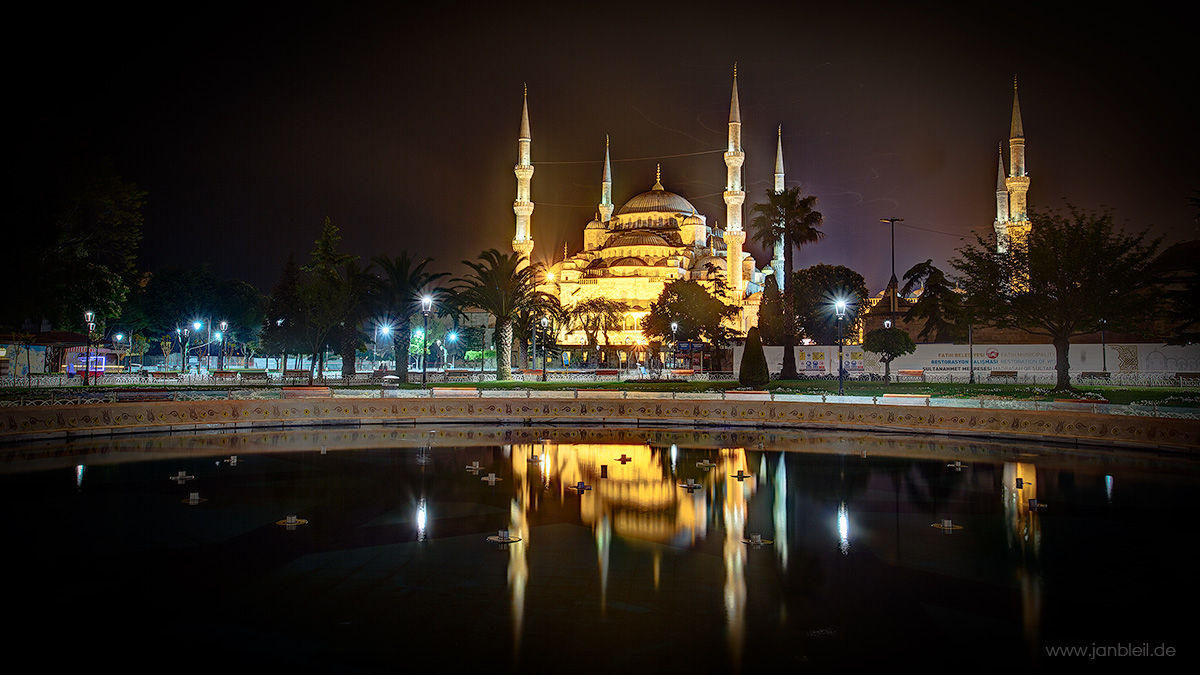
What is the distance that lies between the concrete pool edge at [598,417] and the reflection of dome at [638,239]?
6575 cm

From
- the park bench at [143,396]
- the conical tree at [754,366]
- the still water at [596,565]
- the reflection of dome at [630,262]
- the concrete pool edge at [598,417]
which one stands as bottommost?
the still water at [596,565]

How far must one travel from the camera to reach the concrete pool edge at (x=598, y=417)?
60.7 feet

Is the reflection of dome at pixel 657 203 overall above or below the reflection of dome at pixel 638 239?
above

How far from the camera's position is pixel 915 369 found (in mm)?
36500

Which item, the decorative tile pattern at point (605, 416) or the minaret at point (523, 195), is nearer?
the decorative tile pattern at point (605, 416)

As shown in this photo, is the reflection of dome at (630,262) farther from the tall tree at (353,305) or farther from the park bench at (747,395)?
the park bench at (747,395)

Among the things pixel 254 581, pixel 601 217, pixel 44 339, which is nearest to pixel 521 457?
pixel 254 581

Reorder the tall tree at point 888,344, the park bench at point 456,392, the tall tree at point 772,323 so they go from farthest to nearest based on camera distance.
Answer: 1. the tall tree at point 772,323
2. the tall tree at point 888,344
3. the park bench at point 456,392

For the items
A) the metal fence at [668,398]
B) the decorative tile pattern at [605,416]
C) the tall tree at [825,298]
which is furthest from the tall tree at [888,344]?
the tall tree at [825,298]

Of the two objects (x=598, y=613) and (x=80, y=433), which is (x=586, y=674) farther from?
(x=80, y=433)

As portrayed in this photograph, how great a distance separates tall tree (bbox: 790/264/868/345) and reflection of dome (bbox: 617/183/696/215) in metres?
29.8

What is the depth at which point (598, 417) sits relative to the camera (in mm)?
24625

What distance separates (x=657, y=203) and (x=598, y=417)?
76.8 meters

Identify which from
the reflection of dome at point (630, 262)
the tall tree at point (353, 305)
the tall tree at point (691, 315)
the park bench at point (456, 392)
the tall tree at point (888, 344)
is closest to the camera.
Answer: the park bench at point (456, 392)
